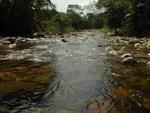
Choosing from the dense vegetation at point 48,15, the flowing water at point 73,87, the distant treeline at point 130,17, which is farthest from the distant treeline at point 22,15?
the flowing water at point 73,87

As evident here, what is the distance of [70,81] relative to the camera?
12328 mm

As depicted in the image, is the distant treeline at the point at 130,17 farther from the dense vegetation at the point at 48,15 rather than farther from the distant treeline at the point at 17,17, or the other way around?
the distant treeline at the point at 17,17

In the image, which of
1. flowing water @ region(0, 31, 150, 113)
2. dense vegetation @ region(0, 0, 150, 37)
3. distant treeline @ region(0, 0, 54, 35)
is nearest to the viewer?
flowing water @ region(0, 31, 150, 113)

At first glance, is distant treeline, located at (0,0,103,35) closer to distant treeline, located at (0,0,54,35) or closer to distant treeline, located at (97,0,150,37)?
distant treeline, located at (0,0,54,35)

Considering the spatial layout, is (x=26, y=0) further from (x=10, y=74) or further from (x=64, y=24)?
(x=64, y=24)

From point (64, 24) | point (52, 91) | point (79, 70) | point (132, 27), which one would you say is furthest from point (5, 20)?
point (64, 24)

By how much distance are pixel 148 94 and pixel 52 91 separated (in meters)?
3.46

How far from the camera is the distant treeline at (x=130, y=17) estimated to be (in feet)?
134

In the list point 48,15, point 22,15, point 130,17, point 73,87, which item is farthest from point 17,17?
point 73,87

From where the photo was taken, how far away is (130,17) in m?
42.8

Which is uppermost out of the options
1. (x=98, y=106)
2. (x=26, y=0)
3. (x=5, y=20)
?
(x=26, y=0)

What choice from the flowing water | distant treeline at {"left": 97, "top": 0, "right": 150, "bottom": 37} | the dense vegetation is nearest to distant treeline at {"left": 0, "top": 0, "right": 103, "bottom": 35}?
the dense vegetation

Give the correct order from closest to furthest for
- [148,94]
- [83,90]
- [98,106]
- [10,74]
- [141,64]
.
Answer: [98,106] → [148,94] → [83,90] → [10,74] → [141,64]

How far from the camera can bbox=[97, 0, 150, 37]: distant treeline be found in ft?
134
